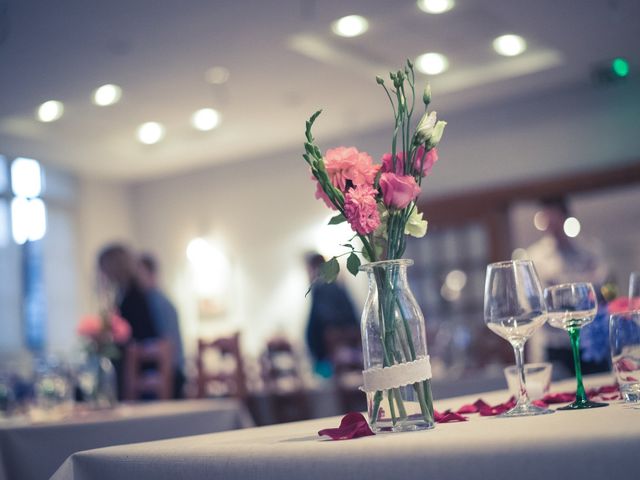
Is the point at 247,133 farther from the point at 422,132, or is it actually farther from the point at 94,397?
the point at 422,132

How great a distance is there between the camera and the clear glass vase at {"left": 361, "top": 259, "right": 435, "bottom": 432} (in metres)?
1.29

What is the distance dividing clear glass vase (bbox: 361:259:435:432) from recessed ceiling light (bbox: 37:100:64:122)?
5979mm

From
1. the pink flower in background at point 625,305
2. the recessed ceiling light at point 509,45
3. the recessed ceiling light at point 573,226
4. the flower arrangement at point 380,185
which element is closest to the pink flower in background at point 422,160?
the flower arrangement at point 380,185

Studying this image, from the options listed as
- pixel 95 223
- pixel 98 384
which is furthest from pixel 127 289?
pixel 95 223

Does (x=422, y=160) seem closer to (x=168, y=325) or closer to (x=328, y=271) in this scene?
(x=328, y=271)

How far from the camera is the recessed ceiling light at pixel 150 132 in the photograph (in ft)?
25.4

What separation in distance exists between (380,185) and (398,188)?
3 cm

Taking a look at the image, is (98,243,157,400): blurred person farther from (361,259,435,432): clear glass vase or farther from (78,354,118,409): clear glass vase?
(361,259,435,432): clear glass vase

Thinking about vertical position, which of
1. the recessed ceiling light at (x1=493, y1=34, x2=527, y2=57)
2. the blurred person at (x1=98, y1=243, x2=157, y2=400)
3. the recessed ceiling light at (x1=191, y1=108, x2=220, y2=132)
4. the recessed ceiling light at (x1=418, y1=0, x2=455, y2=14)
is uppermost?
the recessed ceiling light at (x1=191, y1=108, x2=220, y2=132)

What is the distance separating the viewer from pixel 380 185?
4.45 feet

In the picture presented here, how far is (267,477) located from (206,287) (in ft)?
27.5

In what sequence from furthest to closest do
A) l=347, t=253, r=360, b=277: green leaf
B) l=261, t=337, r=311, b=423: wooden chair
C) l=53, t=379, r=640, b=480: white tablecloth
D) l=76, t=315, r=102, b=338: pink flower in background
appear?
l=261, t=337, r=311, b=423: wooden chair → l=76, t=315, r=102, b=338: pink flower in background → l=347, t=253, r=360, b=277: green leaf → l=53, t=379, r=640, b=480: white tablecloth

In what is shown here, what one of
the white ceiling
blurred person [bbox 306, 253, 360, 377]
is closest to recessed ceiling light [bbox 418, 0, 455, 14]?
the white ceiling

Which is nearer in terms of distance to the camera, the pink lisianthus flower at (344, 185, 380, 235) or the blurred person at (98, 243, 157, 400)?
the pink lisianthus flower at (344, 185, 380, 235)
